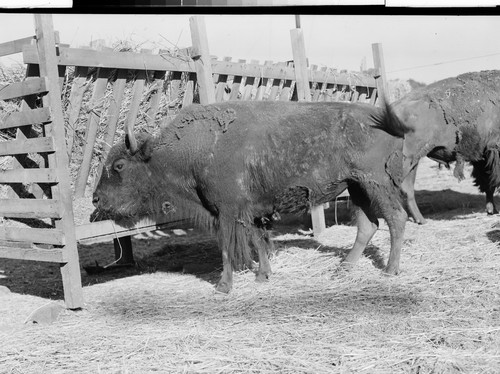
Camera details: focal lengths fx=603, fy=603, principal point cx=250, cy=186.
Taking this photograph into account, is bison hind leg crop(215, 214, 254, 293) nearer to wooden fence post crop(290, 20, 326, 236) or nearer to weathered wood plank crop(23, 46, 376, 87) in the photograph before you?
weathered wood plank crop(23, 46, 376, 87)

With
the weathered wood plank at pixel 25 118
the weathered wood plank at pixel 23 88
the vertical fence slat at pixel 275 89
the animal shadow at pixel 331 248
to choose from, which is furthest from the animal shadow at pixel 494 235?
the weathered wood plank at pixel 23 88

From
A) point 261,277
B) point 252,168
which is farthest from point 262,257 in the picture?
point 252,168

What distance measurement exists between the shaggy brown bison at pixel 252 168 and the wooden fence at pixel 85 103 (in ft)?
1.30

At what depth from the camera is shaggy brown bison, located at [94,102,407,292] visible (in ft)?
22.1

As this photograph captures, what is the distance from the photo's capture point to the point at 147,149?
22.7 feet

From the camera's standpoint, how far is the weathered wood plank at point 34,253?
6133 millimetres

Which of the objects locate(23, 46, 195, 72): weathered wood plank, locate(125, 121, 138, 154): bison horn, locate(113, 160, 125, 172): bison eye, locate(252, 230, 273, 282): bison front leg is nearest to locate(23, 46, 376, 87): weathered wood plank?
locate(23, 46, 195, 72): weathered wood plank

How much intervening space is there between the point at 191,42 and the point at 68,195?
2.82 meters

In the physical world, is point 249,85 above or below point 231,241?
above

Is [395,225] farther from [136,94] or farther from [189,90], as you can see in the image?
[136,94]

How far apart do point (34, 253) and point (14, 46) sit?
2.21 m

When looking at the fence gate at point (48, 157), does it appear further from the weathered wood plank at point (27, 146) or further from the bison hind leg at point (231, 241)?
the bison hind leg at point (231, 241)

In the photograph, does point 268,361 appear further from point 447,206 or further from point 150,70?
point 447,206

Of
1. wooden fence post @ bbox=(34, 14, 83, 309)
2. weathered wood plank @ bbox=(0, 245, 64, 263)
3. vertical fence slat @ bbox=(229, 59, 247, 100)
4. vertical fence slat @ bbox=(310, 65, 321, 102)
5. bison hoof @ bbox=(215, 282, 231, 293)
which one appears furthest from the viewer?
vertical fence slat @ bbox=(310, 65, 321, 102)
